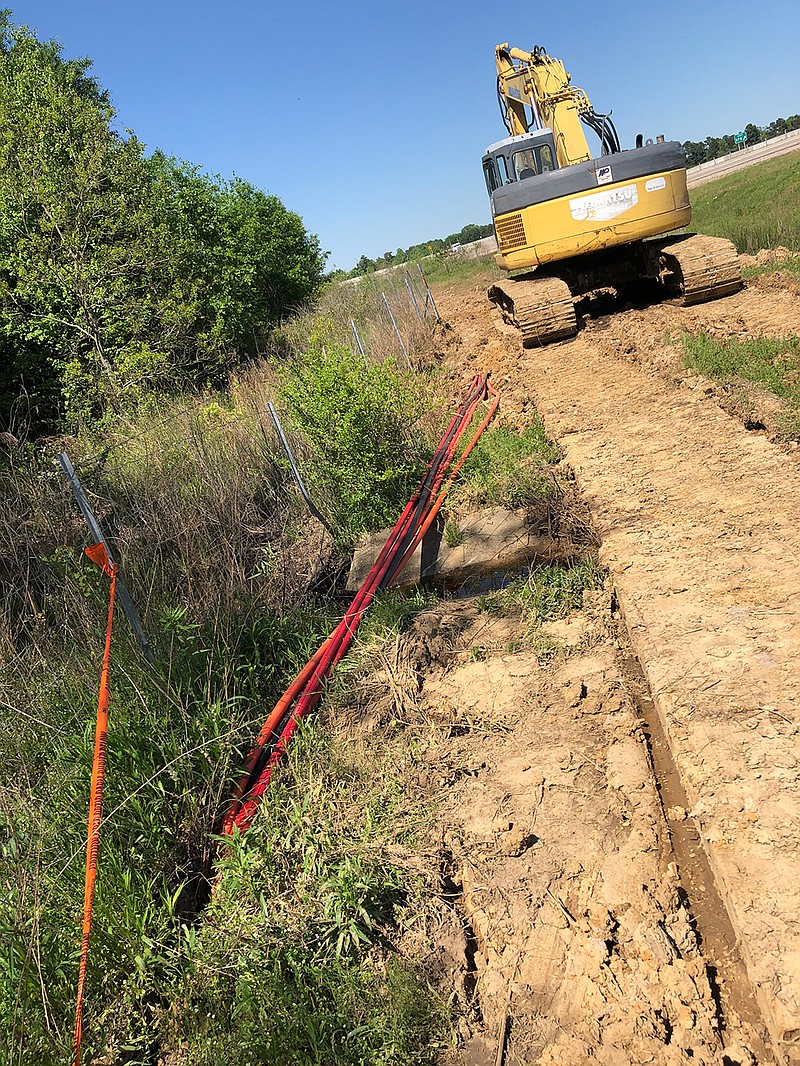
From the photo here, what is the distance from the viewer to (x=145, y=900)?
3250 mm

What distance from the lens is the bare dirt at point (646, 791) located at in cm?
250

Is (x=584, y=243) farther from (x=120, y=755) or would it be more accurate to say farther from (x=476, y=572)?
(x=120, y=755)

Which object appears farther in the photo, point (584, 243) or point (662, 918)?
point (584, 243)

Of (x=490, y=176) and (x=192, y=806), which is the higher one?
(x=490, y=176)

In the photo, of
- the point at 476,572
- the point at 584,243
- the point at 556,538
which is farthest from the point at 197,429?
the point at 584,243

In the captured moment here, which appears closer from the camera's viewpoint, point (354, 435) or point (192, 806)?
point (192, 806)

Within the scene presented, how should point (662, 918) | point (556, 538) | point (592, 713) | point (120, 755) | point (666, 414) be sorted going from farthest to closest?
point (666, 414), point (556, 538), point (592, 713), point (120, 755), point (662, 918)

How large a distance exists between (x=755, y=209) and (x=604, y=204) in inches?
342

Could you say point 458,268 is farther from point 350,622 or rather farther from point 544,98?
point 350,622

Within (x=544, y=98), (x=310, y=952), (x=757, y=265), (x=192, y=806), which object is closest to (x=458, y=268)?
(x=544, y=98)

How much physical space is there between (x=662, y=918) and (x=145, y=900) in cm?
207

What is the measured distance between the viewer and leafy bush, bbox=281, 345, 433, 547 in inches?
276

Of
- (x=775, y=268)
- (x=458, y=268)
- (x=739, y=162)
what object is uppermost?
(x=739, y=162)

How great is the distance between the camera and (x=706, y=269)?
422 inches
